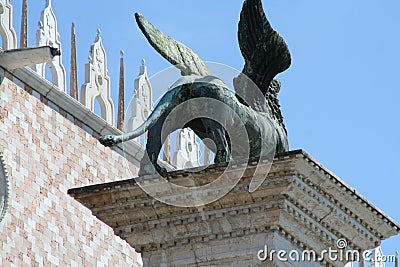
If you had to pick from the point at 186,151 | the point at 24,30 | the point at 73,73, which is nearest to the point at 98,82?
the point at 73,73

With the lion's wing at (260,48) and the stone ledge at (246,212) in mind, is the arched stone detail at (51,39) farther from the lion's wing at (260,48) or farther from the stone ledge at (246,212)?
the stone ledge at (246,212)

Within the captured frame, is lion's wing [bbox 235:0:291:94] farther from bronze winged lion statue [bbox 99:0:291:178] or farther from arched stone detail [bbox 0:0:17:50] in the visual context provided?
arched stone detail [bbox 0:0:17:50]

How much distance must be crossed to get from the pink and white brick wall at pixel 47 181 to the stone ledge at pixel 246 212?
216 inches

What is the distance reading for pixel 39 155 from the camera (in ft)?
57.1

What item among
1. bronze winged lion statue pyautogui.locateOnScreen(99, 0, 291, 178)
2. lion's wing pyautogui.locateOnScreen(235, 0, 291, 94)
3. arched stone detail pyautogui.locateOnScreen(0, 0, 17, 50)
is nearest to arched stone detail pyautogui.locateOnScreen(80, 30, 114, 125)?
arched stone detail pyautogui.locateOnScreen(0, 0, 17, 50)

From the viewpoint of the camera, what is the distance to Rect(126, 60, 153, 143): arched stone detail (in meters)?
19.3

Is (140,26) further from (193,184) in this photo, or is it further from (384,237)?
(384,237)

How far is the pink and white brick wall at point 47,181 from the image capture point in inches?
664

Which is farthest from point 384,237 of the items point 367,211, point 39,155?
point 39,155

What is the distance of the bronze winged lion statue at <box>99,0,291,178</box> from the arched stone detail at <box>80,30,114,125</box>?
21.2ft

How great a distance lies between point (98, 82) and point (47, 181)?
1787mm

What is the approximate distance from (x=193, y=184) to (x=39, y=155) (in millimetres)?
6622

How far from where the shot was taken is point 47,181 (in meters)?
17.4

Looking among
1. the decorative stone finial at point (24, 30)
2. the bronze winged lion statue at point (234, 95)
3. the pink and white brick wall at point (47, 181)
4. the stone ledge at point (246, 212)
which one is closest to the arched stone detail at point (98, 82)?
the pink and white brick wall at point (47, 181)
